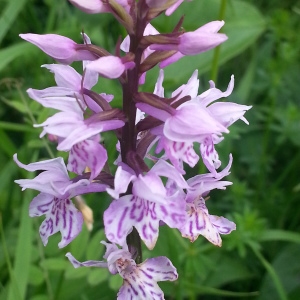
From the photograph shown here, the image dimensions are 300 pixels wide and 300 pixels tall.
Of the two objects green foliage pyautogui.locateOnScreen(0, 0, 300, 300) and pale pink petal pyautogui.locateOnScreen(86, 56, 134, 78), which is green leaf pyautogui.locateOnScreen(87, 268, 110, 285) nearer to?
green foliage pyautogui.locateOnScreen(0, 0, 300, 300)

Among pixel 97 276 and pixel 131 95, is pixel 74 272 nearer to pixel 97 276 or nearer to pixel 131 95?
pixel 97 276

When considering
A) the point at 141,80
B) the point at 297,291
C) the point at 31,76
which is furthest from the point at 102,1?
the point at 31,76

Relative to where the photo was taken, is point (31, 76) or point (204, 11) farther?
point (31, 76)

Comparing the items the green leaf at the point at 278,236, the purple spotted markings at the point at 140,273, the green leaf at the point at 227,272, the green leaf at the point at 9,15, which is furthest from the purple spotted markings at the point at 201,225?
the green leaf at the point at 9,15

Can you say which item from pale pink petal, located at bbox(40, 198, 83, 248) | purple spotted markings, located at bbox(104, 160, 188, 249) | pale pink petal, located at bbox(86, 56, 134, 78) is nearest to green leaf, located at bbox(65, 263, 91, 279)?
pale pink petal, located at bbox(40, 198, 83, 248)

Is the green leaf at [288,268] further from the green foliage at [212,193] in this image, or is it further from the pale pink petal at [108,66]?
the pale pink petal at [108,66]

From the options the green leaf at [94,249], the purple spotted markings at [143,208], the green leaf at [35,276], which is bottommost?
the green leaf at [35,276]

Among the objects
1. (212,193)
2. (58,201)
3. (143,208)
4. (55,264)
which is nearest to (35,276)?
(55,264)

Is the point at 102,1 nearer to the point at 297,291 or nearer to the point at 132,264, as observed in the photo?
the point at 132,264
